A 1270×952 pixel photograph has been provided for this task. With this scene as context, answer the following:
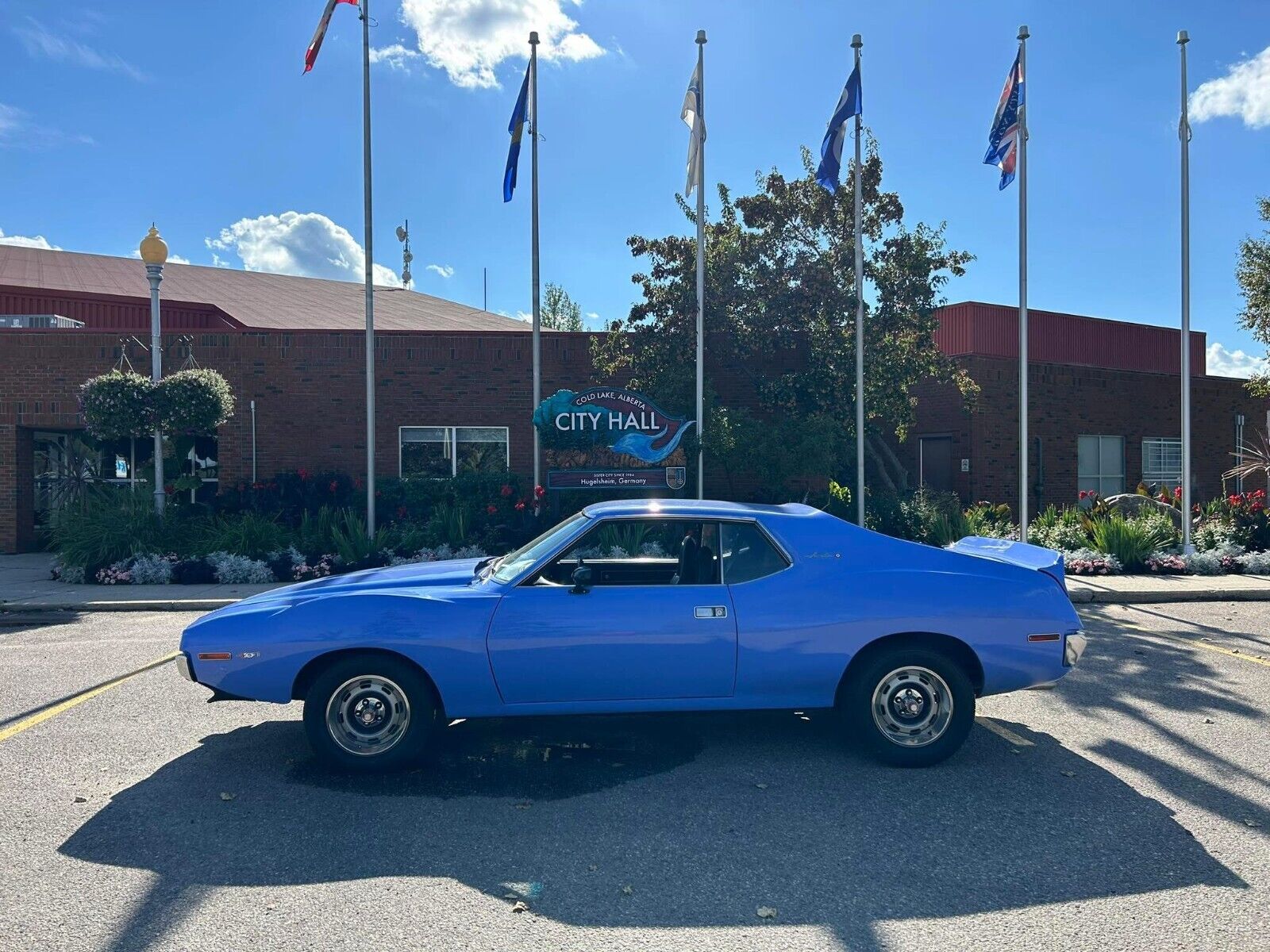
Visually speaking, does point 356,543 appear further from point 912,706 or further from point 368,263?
point 912,706

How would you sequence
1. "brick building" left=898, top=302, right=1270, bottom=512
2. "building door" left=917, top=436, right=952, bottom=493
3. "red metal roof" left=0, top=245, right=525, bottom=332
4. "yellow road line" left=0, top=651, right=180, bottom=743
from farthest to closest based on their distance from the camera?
"red metal roof" left=0, top=245, right=525, bottom=332 < "building door" left=917, top=436, right=952, bottom=493 < "brick building" left=898, top=302, right=1270, bottom=512 < "yellow road line" left=0, top=651, right=180, bottom=743

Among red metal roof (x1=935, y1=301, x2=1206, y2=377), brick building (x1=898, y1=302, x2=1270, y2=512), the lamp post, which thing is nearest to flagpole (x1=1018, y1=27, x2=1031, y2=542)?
brick building (x1=898, y1=302, x2=1270, y2=512)

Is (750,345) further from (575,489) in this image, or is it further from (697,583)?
(697,583)

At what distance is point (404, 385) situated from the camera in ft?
58.5

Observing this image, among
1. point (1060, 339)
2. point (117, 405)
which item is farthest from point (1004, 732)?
point (1060, 339)

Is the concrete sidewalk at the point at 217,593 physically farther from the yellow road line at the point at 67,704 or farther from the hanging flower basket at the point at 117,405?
the yellow road line at the point at 67,704

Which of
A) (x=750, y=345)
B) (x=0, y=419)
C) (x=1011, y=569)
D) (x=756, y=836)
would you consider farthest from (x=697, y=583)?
(x=0, y=419)

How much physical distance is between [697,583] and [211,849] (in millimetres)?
2660

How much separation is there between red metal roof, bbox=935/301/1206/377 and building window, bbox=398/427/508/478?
10.8 metres

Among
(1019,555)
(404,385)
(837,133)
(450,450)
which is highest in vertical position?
(837,133)

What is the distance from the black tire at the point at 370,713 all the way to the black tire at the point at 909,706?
2292 millimetres

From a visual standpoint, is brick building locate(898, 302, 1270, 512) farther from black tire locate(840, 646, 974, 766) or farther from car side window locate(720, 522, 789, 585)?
car side window locate(720, 522, 789, 585)

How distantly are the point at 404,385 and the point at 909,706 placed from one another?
46.8 ft

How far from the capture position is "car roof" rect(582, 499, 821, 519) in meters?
5.38
